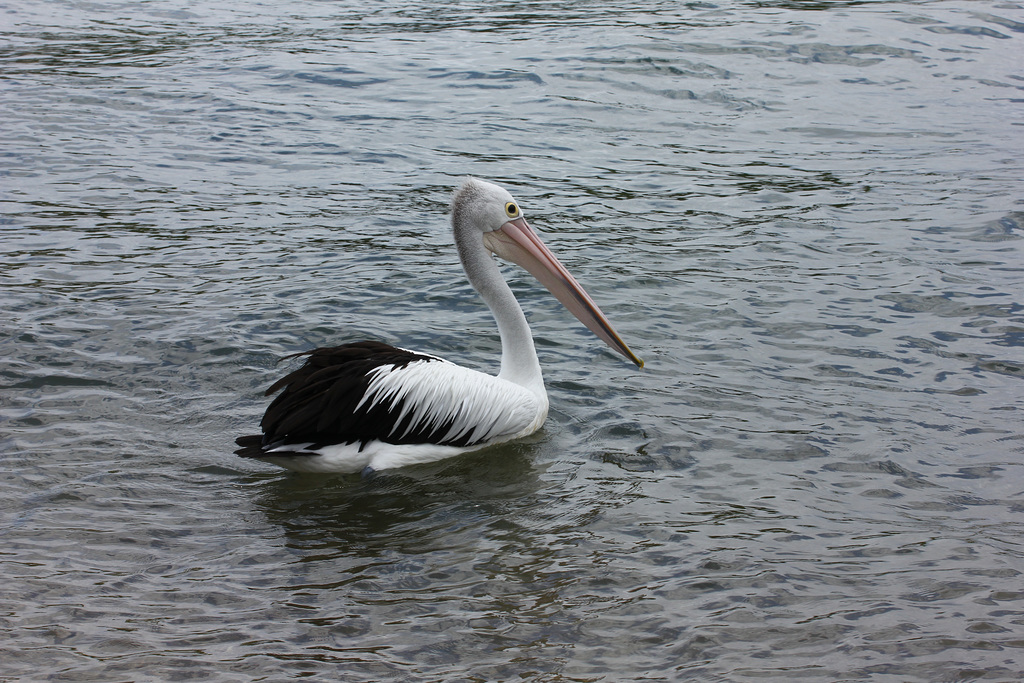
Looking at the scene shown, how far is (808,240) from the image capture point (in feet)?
21.9

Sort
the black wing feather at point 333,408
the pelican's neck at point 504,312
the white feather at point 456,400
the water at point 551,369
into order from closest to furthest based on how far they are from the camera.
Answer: the water at point 551,369 → the black wing feather at point 333,408 → the white feather at point 456,400 → the pelican's neck at point 504,312

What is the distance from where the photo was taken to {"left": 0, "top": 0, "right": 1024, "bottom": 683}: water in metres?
3.14

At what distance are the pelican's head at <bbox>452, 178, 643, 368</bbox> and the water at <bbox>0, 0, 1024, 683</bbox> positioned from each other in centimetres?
43

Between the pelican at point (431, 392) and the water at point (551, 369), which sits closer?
the water at point (551, 369)

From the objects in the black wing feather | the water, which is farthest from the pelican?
the water

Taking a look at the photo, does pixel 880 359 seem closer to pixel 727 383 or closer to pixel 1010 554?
pixel 727 383

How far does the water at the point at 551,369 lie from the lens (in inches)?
124

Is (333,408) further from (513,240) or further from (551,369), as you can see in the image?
(551,369)

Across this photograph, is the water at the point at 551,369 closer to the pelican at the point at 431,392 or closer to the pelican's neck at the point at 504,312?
the pelican at the point at 431,392

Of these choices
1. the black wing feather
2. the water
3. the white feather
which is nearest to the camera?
the water

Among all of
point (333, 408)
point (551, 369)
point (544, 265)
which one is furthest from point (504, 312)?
point (333, 408)

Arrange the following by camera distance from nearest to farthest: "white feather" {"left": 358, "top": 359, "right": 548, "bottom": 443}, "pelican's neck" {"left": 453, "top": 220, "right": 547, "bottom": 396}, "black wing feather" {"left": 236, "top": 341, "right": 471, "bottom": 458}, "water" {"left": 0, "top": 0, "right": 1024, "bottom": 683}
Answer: "water" {"left": 0, "top": 0, "right": 1024, "bottom": 683}, "black wing feather" {"left": 236, "top": 341, "right": 471, "bottom": 458}, "white feather" {"left": 358, "top": 359, "right": 548, "bottom": 443}, "pelican's neck" {"left": 453, "top": 220, "right": 547, "bottom": 396}

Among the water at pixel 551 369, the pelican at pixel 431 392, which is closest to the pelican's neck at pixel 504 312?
the pelican at pixel 431 392

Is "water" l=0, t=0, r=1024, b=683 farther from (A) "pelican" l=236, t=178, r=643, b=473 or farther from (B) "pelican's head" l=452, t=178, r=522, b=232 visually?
(B) "pelican's head" l=452, t=178, r=522, b=232
